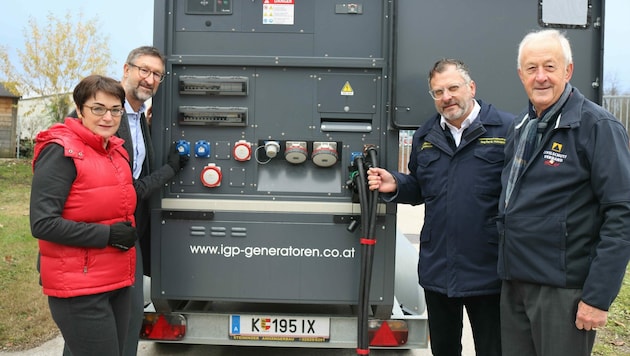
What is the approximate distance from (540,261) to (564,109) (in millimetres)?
647

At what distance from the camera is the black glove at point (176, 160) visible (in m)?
3.32

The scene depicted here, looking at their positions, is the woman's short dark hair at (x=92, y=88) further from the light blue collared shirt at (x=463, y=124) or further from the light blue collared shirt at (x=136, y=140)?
the light blue collared shirt at (x=463, y=124)

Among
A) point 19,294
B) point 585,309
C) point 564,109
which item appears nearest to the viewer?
point 585,309

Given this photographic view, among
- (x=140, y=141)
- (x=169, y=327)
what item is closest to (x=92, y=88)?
(x=140, y=141)

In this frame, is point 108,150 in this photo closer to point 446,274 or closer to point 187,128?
point 187,128

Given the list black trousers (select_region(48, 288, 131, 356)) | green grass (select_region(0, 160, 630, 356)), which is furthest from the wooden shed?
black trousers (select_region(48, 288, 131, 356))

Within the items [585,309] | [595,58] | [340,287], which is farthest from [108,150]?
[595,58]

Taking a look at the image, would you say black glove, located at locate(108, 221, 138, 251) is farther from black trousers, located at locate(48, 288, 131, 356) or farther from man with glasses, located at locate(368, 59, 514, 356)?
man with glasses, located at locate(368, 59, 514, 356)

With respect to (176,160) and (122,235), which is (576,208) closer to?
(122,235)

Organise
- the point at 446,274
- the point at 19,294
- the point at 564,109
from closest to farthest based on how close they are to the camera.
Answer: the point at 564,109
the point at 446,274
the point at 19,294

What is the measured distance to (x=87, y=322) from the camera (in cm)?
241

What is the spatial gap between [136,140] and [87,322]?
3.80ft

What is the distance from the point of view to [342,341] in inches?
138

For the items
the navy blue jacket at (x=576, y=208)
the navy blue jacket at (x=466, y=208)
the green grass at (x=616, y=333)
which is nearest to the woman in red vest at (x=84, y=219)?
the navy blue jacket at (x=466, y=208)
